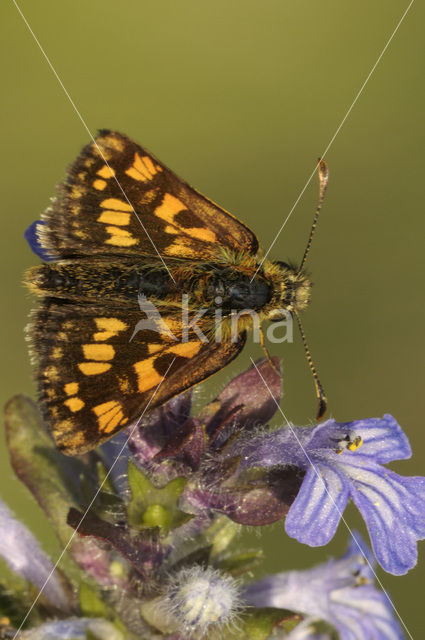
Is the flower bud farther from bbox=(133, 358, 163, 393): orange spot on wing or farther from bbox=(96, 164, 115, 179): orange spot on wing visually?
bbox=(96, 164, 115, 179): orange spot on wing

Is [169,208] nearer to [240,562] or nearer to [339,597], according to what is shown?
[240,562]

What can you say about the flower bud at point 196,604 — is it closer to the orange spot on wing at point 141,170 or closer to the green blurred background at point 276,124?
the orange spot on wing at point 141,170

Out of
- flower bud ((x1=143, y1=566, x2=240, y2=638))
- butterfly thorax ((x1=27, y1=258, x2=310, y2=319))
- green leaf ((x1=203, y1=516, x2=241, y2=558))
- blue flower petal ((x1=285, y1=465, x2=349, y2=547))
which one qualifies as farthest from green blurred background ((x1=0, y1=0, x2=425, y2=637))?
blue flower petal ((x1=285, y1=465, x2=349, y2=547))

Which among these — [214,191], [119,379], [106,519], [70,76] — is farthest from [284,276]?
[70,76]

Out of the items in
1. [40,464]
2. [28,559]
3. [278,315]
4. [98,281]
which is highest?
[278,315]
